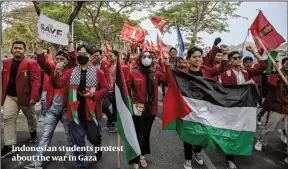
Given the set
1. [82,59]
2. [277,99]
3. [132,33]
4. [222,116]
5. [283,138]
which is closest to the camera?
[82,59]

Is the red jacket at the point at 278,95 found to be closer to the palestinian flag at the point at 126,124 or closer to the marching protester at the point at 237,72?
the marching protester at the point at 237,72

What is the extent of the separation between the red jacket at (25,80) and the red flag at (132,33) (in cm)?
235

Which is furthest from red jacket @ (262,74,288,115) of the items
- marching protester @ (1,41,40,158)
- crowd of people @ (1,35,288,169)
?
marching protester @ (1,41,40,158)

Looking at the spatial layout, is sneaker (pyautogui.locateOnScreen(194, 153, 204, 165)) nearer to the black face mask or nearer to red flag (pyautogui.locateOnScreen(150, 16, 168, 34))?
the black face mask

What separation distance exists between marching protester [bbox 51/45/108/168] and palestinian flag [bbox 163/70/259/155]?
3.29 ft

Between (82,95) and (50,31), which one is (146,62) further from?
(50,31)

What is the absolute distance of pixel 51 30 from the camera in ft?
12.0

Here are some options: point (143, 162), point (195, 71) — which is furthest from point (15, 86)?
point (195, 71)

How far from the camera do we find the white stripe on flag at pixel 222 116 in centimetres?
379

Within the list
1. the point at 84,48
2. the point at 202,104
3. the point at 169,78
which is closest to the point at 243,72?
the point at 202,104

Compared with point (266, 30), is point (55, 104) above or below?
below

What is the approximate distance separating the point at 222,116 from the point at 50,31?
103 inches

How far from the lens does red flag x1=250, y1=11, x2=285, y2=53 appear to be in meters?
4.51

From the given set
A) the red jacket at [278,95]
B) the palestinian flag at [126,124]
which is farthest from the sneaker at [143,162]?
the red jacket at [278,95]
